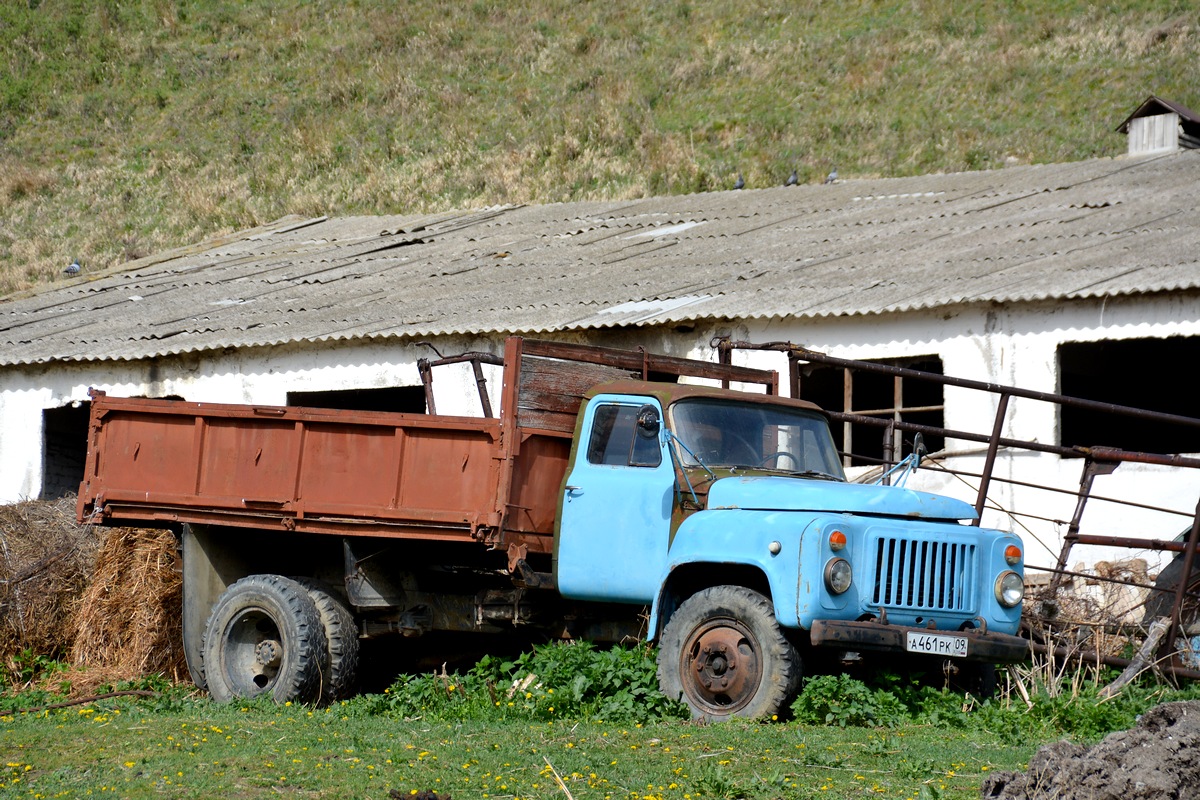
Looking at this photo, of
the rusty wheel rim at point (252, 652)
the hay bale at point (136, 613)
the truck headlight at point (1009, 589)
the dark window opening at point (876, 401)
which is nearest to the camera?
the truck headlight at point (1009, 589)

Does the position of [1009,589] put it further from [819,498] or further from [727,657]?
[727,657]

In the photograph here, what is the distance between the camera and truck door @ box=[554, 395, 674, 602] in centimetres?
876

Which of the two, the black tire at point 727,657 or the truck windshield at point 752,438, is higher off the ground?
the truck windshield at point 752,438

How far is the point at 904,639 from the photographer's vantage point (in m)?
7.90

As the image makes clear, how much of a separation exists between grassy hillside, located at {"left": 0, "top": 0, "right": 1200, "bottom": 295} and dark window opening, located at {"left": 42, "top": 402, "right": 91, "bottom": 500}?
15769mm

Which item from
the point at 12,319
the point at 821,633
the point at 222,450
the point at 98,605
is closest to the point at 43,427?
the point at 12,319

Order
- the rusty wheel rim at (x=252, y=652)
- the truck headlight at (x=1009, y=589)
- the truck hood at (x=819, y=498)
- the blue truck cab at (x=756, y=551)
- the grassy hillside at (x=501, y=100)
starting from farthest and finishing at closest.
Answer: the grassy hillside at (x=501, y=100)
the rusty wheel rim at (x=252, y=652)
the truck headlight at (x=1009, y=589)
the truck hood at (x=819, y=498)
the blue truck cab at (x=756, y=551)

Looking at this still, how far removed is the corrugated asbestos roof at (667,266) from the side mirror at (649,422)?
4.94 meters

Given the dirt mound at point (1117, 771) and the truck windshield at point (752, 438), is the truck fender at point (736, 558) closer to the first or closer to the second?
the truck windshield at point (752, 438)

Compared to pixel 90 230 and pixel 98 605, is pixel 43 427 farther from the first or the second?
pixel 90 230

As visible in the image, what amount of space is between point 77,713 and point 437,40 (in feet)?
142

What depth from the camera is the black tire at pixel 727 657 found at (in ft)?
26.1

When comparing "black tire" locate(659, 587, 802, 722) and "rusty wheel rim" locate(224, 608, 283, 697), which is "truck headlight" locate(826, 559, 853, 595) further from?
"rusty wheel rim" locate(224, 608, 283, 697)

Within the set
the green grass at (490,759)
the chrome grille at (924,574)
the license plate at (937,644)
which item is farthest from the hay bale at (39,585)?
the license plate at (937,644)
